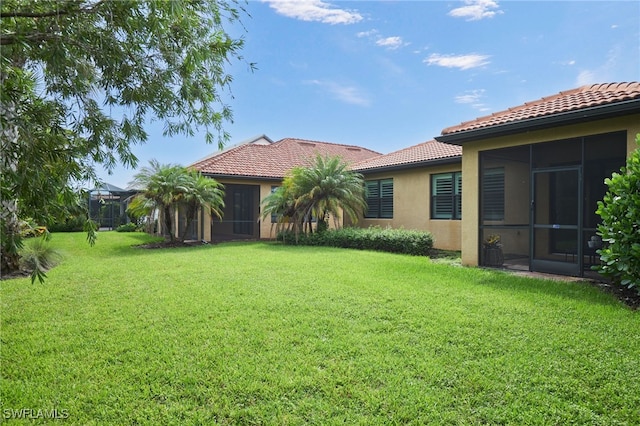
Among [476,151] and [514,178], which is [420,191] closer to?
[514,178]

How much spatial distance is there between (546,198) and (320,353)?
968cm

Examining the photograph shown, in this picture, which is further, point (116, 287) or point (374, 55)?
point (374, 55)

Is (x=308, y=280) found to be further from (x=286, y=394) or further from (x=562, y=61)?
(x=562, y=61)

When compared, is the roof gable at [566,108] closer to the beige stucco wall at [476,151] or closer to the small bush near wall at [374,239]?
the beige stucco wall at [476,151]

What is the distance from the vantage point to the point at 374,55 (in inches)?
575

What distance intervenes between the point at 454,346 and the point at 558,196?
8.39 meters

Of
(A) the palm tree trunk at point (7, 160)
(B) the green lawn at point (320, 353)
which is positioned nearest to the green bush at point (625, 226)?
(B) the green lawn at point (320, 353)

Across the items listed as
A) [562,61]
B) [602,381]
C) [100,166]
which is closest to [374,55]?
[562,61]

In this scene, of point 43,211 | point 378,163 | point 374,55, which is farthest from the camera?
point 378,163

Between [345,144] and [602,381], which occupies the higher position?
[345,144]

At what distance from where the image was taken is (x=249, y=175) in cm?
1794

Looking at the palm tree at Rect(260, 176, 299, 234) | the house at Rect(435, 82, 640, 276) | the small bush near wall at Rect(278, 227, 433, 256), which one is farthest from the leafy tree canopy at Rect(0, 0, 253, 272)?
the palm tree at Rect(260, 176, 299, 234)

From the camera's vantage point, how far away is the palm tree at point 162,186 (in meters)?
14.8

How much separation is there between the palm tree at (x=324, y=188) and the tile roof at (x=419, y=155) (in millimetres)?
1898
